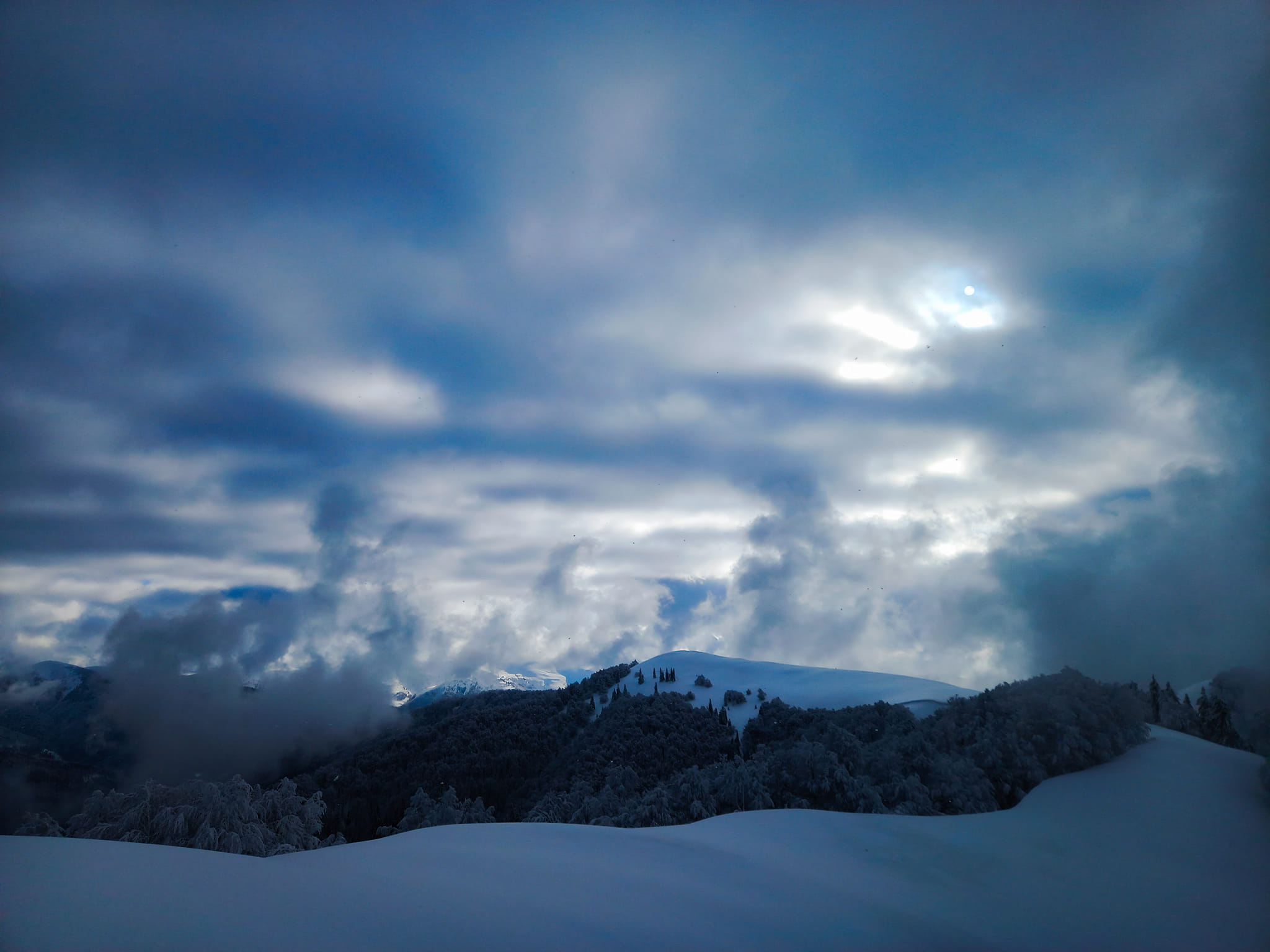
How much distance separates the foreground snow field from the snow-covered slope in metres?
54.8

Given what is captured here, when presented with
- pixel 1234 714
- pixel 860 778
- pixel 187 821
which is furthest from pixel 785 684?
pixel 187 821

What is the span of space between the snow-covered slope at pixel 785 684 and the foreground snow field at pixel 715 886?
180 feet

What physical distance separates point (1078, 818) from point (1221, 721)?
3059 centimetres

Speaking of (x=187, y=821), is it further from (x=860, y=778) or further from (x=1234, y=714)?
(x=1234, y=714)

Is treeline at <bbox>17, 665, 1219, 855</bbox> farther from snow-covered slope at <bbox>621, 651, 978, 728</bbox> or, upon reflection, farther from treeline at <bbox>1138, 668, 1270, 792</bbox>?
snow-covered slope at <bbox>621, 651, 978, 728</bbox>

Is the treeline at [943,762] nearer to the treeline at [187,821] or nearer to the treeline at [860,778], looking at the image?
the treeline at [860,778]

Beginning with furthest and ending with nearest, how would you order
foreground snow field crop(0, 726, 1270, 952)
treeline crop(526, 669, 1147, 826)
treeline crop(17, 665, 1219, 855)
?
treeline crop(17, 665, 1219, 855), treeline crop(526, 669, 1147, 826), foreground snow field crop(0, 726, 1270, 952)

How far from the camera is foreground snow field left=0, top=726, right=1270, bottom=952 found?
661 cm

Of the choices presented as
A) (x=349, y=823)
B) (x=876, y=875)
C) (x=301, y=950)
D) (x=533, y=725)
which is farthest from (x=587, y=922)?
(x=533, y=725)

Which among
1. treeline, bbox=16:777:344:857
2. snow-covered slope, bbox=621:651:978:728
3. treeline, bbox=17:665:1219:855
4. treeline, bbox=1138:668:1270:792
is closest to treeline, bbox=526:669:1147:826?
treeline, bbox=17:665:1219:855

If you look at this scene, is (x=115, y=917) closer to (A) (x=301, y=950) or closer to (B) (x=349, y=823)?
(A) (x=301, y=950)

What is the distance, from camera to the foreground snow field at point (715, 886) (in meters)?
6.61

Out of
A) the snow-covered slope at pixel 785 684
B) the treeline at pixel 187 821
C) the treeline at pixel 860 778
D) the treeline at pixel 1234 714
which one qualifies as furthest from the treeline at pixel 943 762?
the snow-covered slope at pixel 785 684

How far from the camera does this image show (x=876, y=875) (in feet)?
39.3
